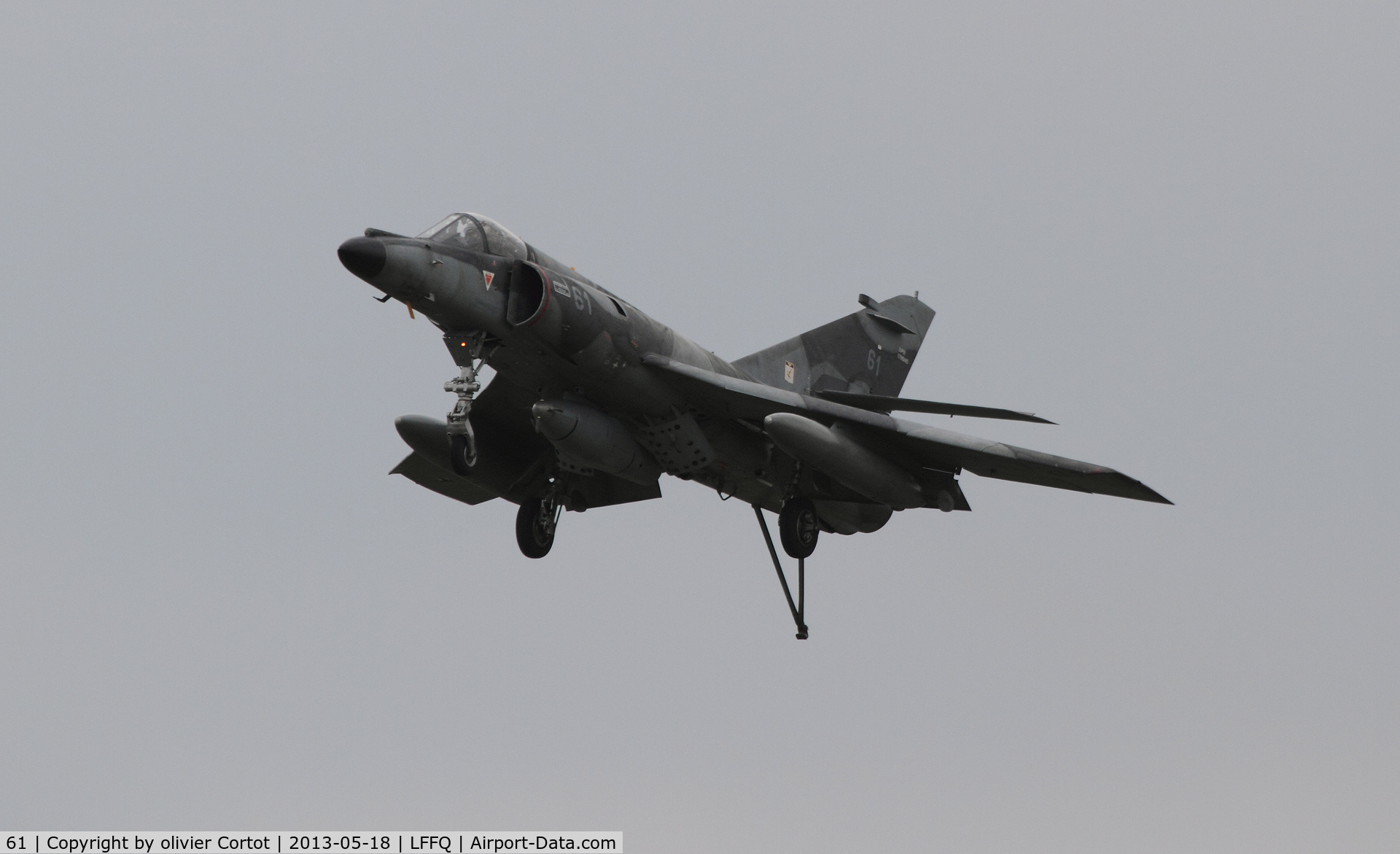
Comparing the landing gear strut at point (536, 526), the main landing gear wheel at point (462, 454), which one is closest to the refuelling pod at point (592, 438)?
the main landing gear wheel at point (462, 454)

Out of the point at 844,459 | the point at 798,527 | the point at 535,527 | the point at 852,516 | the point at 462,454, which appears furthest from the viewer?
the point at 852,516

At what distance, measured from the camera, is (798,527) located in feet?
63.0

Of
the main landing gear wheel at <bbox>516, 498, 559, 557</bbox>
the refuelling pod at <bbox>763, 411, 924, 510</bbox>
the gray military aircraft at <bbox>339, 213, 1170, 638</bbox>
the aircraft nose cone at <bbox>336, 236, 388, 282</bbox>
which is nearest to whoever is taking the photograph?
the aircraft nose cone at <bbox>336, 236, 388, 282</bbox>

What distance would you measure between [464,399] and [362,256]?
1.77 m

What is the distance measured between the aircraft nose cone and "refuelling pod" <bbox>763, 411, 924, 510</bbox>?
421 cm

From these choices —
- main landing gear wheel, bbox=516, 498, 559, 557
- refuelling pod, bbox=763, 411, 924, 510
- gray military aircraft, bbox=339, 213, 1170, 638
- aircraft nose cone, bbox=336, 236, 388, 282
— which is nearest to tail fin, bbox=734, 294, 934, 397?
gray military aircraft, bbox=339, 213, 1170, 638

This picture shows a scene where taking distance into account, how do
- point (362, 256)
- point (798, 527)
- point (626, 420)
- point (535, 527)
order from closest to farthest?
1. point (362, 256)
2. point (626, 420)
3. point (798, 527)
4. point (535, 527)

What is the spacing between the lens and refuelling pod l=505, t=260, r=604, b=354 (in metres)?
16.9

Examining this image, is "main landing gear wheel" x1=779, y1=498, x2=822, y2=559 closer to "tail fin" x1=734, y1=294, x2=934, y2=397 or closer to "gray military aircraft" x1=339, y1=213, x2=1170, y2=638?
"gray military aircraft" x1=339, y1=213, x2=1170, y2=638

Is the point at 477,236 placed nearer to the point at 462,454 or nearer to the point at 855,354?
the point at 462,454

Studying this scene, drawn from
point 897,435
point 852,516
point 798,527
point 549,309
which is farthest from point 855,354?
point 549,309

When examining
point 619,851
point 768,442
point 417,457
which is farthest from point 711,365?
point 619,851

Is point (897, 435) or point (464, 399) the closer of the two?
point (464, 399)

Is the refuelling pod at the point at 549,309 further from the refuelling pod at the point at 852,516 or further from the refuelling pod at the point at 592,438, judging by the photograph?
the refuelling pod at the point at 852,516
